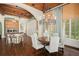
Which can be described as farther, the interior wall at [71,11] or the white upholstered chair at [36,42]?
the white upholstered chair at [36,42]

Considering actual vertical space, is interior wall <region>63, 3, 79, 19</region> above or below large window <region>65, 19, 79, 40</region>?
above

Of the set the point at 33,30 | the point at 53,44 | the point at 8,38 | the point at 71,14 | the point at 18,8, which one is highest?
the point at 18,8

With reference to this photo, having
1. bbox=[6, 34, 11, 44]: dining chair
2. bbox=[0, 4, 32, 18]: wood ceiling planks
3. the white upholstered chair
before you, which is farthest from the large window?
bbox=[6, 34, 11, 44]: dining chair

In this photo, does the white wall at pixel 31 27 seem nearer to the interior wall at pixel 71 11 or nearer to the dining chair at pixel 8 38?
the dining chair at pixel 8 38

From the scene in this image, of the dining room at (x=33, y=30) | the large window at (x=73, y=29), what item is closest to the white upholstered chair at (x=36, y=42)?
the dining room at (x=33, y=30)

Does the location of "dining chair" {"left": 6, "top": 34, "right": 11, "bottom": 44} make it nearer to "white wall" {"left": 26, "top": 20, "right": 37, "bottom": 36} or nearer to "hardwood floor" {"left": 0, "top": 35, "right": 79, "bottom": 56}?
"hardwood floor" {"left": 0, "top": 35, "right": 79, "bottom": 56}

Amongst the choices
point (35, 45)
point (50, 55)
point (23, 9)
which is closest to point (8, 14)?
point (23, 9)

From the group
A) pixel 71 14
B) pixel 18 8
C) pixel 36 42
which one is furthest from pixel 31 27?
pixel 71 14

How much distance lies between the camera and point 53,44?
2.52 m

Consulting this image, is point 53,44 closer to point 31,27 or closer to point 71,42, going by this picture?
point 71,42

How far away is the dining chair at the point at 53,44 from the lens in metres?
2.50

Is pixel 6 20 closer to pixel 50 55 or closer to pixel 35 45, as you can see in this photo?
pixel 35 45

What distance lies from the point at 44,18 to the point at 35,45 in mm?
555

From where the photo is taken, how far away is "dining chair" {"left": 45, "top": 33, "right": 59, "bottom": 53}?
2.50m
